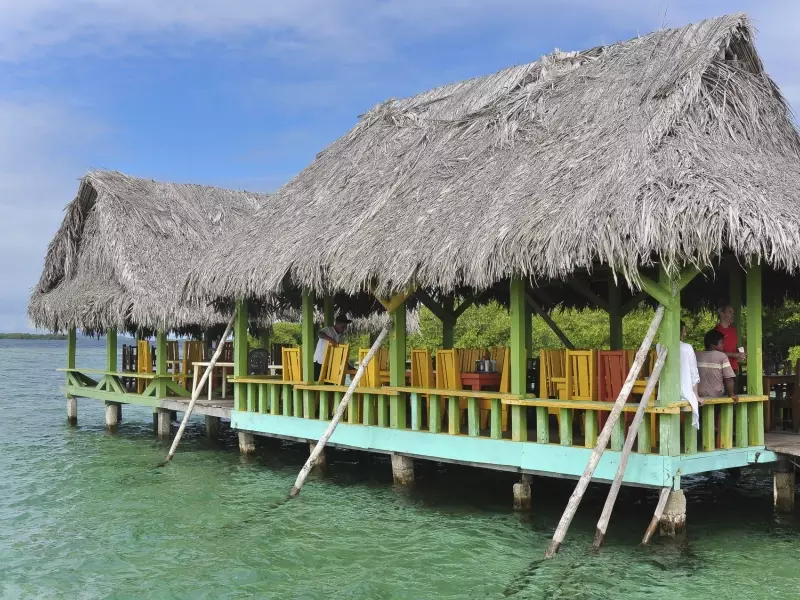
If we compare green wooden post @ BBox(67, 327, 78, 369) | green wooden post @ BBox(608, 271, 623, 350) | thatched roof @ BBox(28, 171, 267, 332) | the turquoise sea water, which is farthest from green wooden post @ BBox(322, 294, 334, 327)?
green wooden post @ BBox(67, 327, 78, 369)

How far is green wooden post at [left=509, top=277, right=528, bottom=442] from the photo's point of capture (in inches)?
331

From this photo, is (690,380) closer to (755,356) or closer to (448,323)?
(755,356)

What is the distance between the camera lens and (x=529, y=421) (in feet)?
34.2

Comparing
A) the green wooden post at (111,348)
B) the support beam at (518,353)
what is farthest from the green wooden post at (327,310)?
the green wooden post at (111,348)

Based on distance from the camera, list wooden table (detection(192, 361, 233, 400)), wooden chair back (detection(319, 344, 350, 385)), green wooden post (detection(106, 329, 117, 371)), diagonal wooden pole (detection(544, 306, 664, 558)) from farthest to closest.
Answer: green wooden post (detection(106, 329, 117, 371)), wooden table (detection(192, 361, 233, 400)), wooden chair back (detection(319, 344, 350, 385)), diagonal wooden pole (detection(544, 306, 664, 558))

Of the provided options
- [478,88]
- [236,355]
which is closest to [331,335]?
[236,355]

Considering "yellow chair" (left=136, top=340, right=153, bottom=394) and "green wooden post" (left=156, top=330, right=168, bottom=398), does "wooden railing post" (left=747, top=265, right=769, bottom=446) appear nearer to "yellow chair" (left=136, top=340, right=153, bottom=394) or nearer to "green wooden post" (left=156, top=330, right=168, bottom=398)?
"green wooden post" (left=156, top=330, right=168, bottom=398)

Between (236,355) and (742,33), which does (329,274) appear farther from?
(742,33)

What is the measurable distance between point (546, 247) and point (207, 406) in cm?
756

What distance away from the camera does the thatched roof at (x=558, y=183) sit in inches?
283

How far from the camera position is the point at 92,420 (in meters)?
19.3

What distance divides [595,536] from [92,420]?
14.6 meters

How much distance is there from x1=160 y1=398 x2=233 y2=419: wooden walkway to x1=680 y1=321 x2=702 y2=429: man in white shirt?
23.5 ft

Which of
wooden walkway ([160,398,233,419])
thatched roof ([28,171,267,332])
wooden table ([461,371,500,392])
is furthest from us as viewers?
thatched roof ([28,171,267,332])
